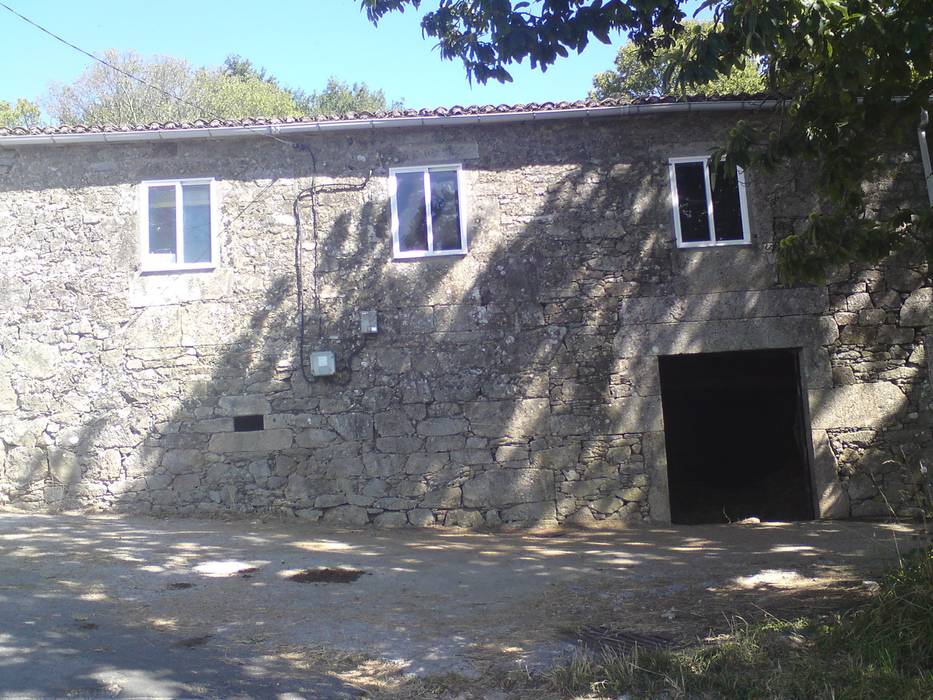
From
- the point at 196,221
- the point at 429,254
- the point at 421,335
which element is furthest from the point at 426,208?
the point at 196,221

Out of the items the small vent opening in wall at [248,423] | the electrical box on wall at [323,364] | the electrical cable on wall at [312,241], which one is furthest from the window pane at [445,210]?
the small vent opening in wall at [248,423]

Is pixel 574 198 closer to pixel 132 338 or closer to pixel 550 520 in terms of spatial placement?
pixel 550 520

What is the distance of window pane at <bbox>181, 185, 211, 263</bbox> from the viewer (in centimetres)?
1106

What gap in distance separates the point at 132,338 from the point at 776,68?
814 centimetres

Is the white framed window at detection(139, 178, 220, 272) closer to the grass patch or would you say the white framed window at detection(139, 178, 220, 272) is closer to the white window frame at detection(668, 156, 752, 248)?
the white window frame at detection(668, 156, 752, 248)

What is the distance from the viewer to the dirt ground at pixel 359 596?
16.8ft

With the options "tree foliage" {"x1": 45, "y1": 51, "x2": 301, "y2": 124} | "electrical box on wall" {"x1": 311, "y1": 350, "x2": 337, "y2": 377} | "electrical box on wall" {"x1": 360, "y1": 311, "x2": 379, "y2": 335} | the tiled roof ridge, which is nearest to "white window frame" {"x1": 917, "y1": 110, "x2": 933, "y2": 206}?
the tiled roof ridge

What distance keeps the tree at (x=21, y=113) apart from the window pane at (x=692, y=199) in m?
21.5

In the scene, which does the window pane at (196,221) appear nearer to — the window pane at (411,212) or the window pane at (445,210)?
the window pane at (411,212)

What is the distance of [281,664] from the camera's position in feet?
17.3

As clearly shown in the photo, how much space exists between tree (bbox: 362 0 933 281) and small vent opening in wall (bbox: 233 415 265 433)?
18.8 feet

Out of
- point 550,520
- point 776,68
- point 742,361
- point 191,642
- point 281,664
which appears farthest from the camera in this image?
point 742,361

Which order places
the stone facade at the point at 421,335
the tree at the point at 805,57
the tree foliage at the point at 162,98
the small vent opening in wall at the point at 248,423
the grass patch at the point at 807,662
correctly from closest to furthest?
1. the grass patch at the point at 807,662
2. the tree at the point at 805,57
3. the stone facade at the point at 421,335
4. the small vent opening in wall at the point at 248,423
5. the tree foliage at the point at 162,98

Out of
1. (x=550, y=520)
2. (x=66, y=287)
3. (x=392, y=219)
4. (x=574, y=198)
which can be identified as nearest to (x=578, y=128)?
(x=574, y=198)
